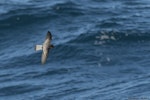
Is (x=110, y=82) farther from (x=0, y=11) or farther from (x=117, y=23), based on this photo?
(x=0, y=11)

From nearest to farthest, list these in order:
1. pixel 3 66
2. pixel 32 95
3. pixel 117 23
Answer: pixel 32 95, pixel 3 66, pixel 117 23

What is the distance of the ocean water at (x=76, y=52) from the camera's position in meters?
33.0

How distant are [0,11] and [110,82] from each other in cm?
1056

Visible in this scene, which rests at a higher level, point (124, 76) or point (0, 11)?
point (0, 11)

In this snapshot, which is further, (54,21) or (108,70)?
Answer: (54,21)

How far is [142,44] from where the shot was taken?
3631 cm

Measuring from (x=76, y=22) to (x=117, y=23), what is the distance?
2.38 m

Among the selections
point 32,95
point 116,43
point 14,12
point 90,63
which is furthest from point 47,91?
point 14,12

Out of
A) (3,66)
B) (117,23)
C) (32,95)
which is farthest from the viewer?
(117,23)

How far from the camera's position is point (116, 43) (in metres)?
36.4

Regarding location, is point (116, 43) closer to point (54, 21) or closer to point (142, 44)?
point (142, 44)

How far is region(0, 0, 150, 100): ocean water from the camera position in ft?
108

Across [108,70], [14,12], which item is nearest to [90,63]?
[108,70]

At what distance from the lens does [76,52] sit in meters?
35.9
